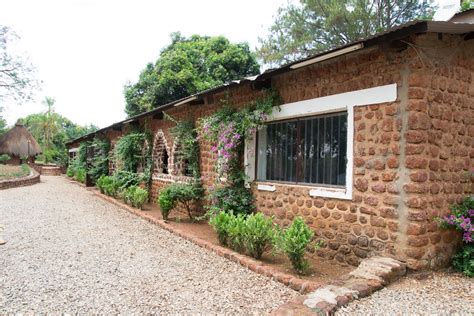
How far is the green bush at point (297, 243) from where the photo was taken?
462cm

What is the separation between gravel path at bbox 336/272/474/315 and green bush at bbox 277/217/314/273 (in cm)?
110

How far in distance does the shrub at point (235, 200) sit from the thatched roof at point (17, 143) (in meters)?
32.7

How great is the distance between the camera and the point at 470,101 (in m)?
5.10

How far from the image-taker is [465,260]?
15.1 feet

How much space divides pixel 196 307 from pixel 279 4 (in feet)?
55.8

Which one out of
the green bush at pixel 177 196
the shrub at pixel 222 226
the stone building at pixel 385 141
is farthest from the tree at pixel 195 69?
the stone building at pixel 385 141

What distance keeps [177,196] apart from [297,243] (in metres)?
4.45

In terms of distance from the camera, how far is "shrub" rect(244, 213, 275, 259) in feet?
17.3

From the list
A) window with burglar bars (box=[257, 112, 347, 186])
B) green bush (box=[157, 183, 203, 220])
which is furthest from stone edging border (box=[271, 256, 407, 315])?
green bush (box=[157, 183, 203, 220])

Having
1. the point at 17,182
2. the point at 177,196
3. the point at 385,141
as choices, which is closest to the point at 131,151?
the point at 177,196

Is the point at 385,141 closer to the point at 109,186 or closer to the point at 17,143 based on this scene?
the point at 109,186

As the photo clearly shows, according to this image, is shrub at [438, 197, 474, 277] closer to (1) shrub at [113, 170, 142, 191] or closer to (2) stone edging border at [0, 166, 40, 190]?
(1) shrub at [113, 170, 142, 191]

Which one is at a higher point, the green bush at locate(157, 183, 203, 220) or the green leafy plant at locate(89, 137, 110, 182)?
the green leafy plant at locate(89, 137, 110, 182)

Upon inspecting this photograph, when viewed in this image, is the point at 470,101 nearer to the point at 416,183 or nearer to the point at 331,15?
the point at 416,183
